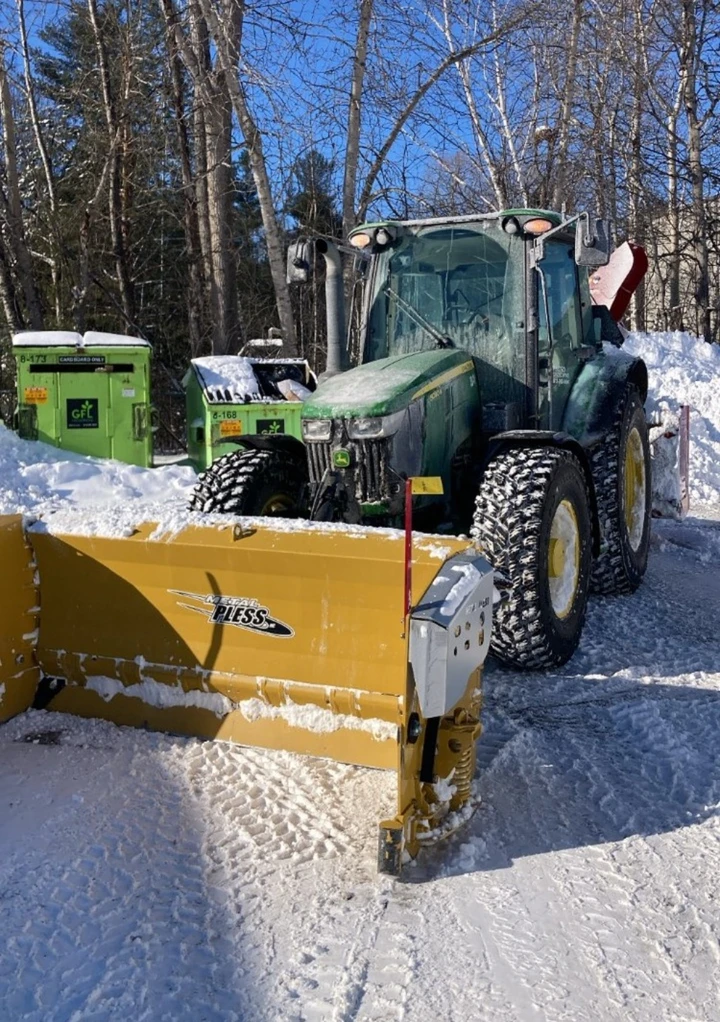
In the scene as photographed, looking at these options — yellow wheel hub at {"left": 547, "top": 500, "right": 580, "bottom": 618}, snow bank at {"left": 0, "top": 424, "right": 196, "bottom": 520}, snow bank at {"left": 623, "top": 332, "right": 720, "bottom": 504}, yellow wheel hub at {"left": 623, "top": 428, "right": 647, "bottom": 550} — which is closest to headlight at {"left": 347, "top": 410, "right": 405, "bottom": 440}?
yellow wheel hub at {"left": 547, "top": 500, "right": 580, "bottom": 618}

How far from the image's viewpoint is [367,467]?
4.75 m

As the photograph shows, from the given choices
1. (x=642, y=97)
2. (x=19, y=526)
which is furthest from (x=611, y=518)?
(x=642, y=97)

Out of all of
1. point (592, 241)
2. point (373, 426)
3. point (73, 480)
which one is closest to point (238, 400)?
point (73, 480)

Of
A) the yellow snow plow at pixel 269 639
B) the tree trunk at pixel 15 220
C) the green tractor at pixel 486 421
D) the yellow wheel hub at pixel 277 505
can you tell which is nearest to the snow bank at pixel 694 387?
the green tractor at pixel 486 421

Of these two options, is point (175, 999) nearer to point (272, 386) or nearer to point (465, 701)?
point (465, 701)

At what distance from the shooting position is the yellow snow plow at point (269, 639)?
10.3 feet

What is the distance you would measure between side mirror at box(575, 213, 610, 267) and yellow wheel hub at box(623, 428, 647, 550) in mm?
2071

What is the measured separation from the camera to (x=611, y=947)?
260cm

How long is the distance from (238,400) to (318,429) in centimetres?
578

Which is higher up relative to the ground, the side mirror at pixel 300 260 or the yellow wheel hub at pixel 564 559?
the side mirror at pixel 300 260

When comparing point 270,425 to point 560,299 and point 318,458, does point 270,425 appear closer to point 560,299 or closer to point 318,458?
point 560,299

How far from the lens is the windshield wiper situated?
5.54 metres

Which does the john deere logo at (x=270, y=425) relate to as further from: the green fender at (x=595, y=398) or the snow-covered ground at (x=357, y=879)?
the snow-covered ground at (x=357, y=879)

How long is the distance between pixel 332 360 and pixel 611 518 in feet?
6.87
